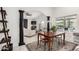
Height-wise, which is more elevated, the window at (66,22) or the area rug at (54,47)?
the window at (66,22)

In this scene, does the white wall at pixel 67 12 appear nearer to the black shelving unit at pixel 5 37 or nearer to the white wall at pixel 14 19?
the white wall at pixel 14 19

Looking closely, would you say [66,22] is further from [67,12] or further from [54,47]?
[54,47]

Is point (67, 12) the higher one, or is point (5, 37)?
point (67, 12)

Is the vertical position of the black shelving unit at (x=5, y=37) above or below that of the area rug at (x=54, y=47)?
above

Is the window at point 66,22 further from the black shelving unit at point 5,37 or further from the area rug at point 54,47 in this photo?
the black shelving unit at point 5,37

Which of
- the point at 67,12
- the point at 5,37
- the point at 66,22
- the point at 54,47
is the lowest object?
the point at 54,47

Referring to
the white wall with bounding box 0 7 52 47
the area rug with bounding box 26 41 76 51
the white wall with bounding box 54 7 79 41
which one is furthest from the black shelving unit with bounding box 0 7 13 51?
the white wall with bounding box 54 7 79 41

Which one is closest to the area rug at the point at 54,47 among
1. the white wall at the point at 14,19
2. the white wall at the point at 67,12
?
the white wall at the point at 67,12

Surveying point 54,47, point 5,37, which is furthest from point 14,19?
point 54,47

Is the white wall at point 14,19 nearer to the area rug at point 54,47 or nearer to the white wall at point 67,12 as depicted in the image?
the white wall at point 67,12

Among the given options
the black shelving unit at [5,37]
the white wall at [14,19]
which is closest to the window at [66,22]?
the white wall at [14,19]
